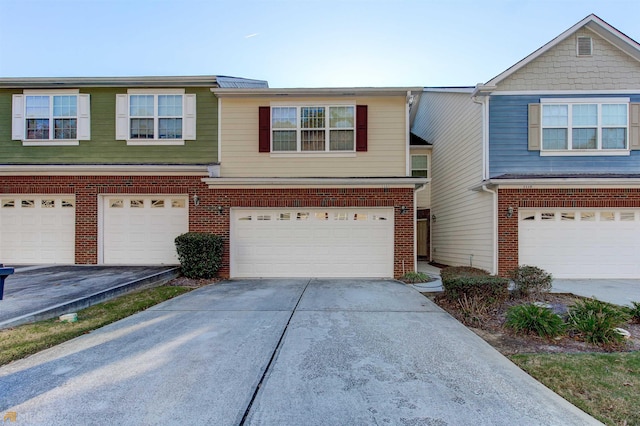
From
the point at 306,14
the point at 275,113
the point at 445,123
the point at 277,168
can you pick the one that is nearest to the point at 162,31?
the point at 306,14

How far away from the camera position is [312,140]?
1042cm

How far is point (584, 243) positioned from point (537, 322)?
6.63m

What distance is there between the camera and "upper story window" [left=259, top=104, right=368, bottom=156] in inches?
409

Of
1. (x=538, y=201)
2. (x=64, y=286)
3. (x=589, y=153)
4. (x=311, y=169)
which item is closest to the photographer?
(x=64, y=286)

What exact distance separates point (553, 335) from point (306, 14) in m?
12.5

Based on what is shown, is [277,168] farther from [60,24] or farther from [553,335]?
[60,24]

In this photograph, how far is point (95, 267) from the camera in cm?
993

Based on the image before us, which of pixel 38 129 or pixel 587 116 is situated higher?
pixel 587 116

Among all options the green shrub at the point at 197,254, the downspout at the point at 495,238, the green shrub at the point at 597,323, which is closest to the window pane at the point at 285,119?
the green shrub at the point at 197,254

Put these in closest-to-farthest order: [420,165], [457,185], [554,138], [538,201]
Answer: [538,201]
[554,138]
[457,185]
[420,165]

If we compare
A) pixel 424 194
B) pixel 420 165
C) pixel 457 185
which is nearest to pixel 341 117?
pixel 457 185

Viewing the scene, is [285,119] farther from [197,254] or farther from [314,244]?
[197,254]

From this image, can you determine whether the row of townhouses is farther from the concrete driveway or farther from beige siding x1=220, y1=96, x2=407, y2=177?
the concrete driveway

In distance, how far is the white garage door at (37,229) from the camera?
10.5 metres
